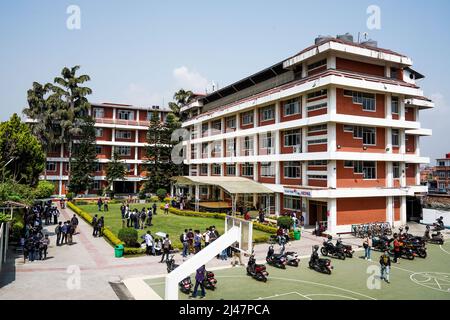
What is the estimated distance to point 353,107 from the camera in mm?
31266

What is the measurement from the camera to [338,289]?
1584 centimetres

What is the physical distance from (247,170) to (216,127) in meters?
10.5

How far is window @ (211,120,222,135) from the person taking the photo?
48.9 m

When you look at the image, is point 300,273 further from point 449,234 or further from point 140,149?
point 140,149

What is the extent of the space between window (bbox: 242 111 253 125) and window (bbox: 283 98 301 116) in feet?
21.2

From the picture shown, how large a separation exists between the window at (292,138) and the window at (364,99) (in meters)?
5.85

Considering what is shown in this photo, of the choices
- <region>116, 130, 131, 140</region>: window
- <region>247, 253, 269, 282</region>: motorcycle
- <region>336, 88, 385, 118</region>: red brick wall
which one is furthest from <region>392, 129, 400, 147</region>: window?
<region>116, 130, 131, 140</region>: window

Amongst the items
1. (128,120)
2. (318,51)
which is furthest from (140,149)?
(318,51)

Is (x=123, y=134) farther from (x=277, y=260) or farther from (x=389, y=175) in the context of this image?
(x=277, y=260)

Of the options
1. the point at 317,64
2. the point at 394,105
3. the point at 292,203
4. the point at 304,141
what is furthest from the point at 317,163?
the point at 394,105

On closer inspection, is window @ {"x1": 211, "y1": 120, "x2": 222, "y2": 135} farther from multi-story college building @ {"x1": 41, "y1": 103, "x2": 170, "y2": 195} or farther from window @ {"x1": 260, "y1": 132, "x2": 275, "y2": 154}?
multi-story college building @ {"x1": 41, "y1": 103, "x2": 170, "y2": 195}

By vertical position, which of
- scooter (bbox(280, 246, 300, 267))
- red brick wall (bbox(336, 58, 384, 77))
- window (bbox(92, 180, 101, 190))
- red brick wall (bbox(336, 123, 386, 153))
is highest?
red brick wall (bbox(336, 58, 384, 77))

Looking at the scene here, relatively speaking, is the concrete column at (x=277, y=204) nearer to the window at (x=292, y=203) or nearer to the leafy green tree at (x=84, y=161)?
the window at (x=292, y=203)

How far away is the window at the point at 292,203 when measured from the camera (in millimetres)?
34000
